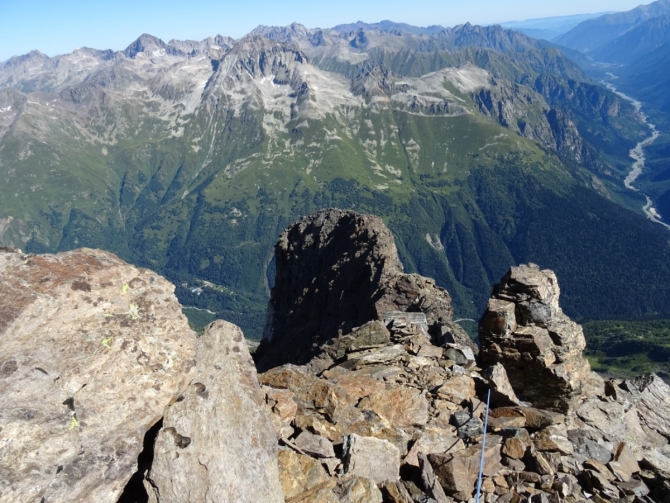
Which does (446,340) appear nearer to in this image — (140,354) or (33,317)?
(140,354)

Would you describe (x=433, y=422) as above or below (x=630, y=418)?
above

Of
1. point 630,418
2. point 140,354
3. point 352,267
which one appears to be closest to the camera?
point 140,354

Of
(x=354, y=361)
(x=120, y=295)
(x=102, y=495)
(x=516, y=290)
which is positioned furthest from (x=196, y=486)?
A: (x=516, y=290)

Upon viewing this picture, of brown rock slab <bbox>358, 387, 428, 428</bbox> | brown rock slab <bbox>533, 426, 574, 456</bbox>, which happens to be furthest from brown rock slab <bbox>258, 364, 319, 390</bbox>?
brown rock slab <bbox>533, 426, 574, 456</bbox>

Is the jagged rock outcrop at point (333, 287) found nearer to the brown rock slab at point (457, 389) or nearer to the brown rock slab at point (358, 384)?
the brown rock slab at point (457, 389)

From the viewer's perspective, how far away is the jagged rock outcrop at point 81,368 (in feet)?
41.3

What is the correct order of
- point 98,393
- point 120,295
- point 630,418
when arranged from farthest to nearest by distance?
point 630,418 → point 120,295 → point 98,393

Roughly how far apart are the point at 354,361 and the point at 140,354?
14385 millimetres

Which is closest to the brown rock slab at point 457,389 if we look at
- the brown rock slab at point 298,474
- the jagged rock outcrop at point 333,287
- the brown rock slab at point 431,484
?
the brown rock slab at point 431,484

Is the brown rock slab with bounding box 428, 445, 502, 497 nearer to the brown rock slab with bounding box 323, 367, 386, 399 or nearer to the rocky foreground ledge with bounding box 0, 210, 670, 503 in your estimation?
the rocky foreground ledge with bounding box 0, 210, 670, 503

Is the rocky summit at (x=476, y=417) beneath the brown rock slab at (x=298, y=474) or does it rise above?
beneath

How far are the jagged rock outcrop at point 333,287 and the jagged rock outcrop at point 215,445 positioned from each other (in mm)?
24198

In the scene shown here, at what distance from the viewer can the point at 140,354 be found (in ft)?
49.7

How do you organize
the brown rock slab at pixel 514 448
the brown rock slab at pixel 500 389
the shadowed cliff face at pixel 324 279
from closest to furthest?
the brown rock slab at pixel 514 448
the brown rock slab at pixel 500 389
the shadowed cliff face at pixel 324 279
